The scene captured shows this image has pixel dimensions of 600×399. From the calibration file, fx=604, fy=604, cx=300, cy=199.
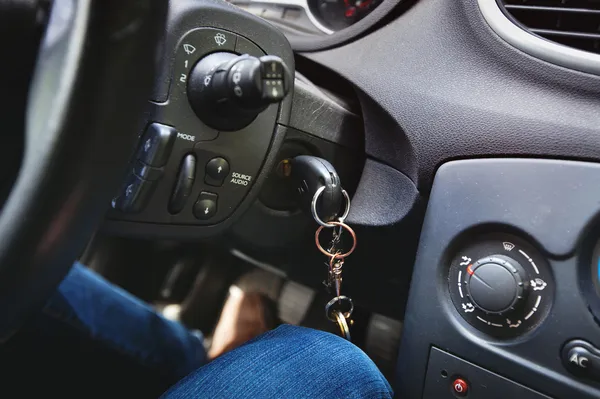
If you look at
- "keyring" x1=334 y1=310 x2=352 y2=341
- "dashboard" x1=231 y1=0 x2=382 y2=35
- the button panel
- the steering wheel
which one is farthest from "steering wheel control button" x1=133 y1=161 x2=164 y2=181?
"dashboard" x1=231 y1=0 x2=382 y2=35

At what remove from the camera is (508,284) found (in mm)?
660

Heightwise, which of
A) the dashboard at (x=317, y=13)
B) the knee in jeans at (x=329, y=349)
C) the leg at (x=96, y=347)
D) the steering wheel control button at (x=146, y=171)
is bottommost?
the leg at (x=96, y=347)

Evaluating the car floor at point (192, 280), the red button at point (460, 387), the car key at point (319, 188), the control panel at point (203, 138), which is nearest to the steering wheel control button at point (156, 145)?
the control panel at point (203, 138)

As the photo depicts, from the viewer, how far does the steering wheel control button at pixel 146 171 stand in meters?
0.64

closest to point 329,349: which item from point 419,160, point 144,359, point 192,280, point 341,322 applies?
point 341,322

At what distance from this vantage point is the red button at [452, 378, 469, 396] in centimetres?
71

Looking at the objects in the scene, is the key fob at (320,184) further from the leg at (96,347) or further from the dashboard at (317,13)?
the leg at (96,347)

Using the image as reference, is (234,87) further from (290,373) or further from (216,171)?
(290,373)

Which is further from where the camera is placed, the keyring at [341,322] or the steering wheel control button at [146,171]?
the keyring at [341,322]

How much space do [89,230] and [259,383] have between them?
0.33m

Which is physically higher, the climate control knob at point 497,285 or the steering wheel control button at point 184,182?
the steering wheel control button at point 184,182

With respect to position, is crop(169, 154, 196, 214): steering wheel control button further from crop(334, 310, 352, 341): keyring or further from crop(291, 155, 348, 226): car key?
crop(334, 310, 352, 341): keyring

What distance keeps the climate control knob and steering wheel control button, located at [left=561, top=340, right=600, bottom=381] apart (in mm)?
69

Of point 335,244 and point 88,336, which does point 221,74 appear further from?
point 88,336
